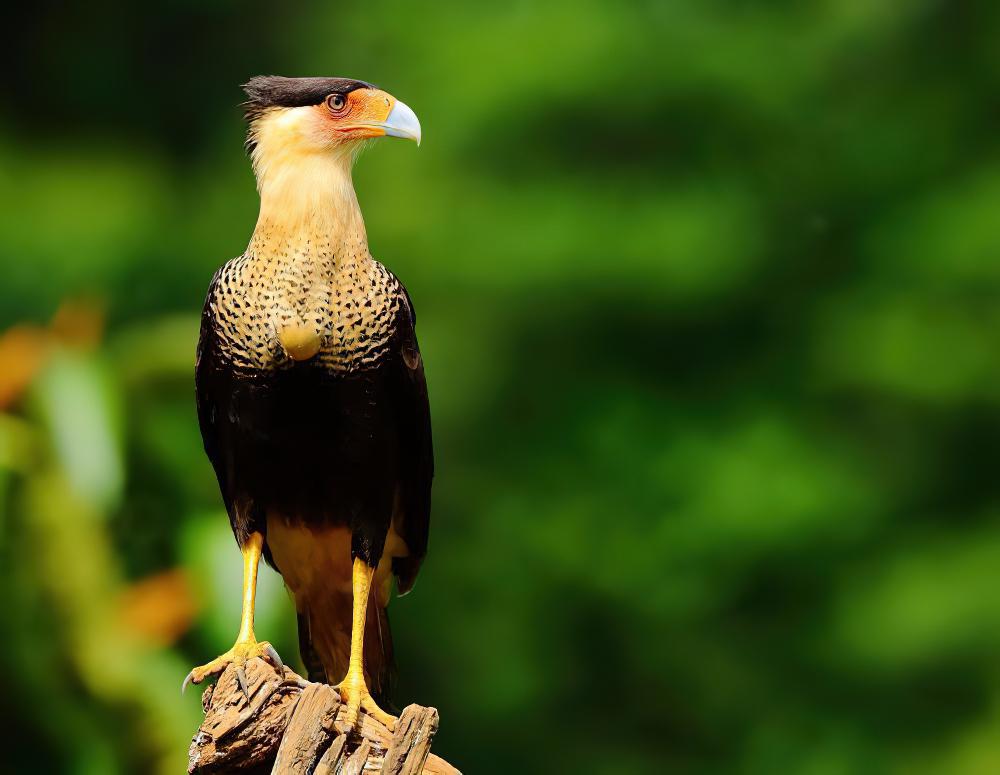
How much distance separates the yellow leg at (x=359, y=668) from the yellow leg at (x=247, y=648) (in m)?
0.18

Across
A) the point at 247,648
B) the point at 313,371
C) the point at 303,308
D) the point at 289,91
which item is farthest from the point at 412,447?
the point at 289,91

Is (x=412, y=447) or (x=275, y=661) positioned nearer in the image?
(x=275, y=661)

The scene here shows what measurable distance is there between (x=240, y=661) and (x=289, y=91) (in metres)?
1.35

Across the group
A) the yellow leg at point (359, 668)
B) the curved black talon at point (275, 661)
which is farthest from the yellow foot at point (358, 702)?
the curved black talon at point (275, 661)

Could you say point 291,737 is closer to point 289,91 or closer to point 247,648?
point 247,648

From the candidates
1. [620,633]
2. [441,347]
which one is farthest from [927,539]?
[441,347]

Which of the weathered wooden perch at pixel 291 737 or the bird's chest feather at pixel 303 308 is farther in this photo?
the bird's chest feather at pixel 303 308

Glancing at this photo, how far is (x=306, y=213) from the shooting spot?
3291 mm

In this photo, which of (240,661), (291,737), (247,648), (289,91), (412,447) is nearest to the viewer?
(291,737)

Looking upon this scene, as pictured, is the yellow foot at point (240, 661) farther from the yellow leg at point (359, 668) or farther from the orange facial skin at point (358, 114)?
the orange facial skin at point (358, 114)

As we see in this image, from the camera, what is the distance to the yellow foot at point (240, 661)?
127 inches

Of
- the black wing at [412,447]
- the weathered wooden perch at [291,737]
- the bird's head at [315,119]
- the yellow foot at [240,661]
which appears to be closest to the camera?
the weathered wooden perch at [291,737]

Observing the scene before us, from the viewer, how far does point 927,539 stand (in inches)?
287

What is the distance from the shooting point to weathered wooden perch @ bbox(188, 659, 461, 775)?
10.0 ft
